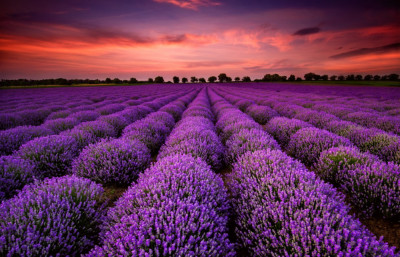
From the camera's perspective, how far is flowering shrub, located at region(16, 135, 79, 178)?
3526mm

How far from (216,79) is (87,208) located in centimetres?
11538

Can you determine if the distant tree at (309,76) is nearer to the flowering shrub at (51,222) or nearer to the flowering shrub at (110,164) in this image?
the flowering shrub at (110,164)

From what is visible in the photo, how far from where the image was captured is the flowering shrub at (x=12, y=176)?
2.65 metres

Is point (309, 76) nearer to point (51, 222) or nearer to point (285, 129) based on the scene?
point (285, 129)

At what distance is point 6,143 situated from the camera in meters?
4.47

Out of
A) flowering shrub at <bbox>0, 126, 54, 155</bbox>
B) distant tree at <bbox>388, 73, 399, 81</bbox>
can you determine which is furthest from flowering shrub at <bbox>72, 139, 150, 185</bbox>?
distant tree at <bbox>388, 73, 399, 81</bbox>

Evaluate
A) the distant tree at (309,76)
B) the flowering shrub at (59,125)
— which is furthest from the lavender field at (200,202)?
the distant tree at (309,76)

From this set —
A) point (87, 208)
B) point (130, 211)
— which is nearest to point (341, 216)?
point (130, 211)

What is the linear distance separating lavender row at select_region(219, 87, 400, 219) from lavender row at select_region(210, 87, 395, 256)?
0.79 metres

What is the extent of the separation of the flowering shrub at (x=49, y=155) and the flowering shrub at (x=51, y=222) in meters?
1.46

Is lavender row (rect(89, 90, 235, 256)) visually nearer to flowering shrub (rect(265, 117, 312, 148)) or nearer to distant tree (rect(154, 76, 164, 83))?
flowering shrub (rect(265, 117, 312, 148))

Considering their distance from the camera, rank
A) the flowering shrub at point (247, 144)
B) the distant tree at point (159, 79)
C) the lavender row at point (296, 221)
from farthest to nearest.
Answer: the distant tree at point (159, 79), the flowering shrub at point (247, 144), the lavender row at point (296, 221)

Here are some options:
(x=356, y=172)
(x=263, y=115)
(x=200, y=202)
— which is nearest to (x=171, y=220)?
(x=200, y=202)

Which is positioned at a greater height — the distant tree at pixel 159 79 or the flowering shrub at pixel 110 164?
the distant tree at pixel 159 79
